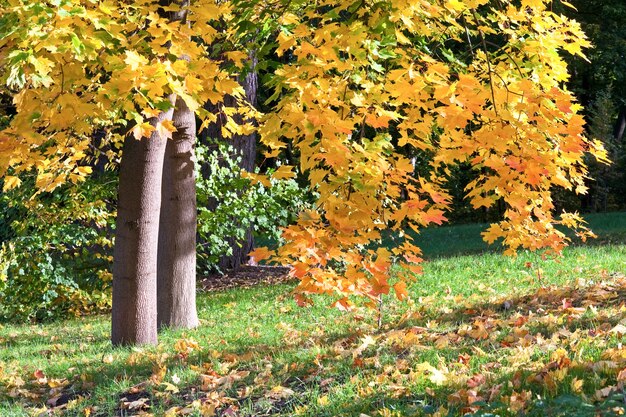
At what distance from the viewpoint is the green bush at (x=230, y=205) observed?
1200 centimetres

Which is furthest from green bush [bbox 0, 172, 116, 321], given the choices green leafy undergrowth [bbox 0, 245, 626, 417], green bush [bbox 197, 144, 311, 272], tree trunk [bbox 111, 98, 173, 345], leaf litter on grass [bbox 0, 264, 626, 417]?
leaf litter on grass [bbox 0, 264, 626, 417]

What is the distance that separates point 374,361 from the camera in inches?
197

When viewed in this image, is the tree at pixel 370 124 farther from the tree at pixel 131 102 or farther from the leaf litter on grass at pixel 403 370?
the tree at pixel 131 102

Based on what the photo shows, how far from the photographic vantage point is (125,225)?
23.1 ft

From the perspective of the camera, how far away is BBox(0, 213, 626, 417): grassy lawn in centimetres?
407

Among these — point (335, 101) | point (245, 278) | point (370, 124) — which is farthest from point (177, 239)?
point (245, 278)

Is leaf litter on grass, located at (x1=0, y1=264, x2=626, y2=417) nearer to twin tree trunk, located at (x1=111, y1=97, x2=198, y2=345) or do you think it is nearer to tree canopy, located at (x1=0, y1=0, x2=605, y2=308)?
twin tree trunk, located at (x1=111, y1=97, x2=198, y2=345)

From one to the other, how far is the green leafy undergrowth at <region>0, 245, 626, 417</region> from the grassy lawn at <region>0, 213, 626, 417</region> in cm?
1

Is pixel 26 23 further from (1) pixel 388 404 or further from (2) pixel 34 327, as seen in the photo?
(2) pixel 34 327

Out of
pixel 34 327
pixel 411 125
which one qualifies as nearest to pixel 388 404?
pixel 411 125

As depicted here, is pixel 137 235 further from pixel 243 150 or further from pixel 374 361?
pixel 243 150

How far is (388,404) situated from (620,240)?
11.6 m

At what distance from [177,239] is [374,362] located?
12.7 ft

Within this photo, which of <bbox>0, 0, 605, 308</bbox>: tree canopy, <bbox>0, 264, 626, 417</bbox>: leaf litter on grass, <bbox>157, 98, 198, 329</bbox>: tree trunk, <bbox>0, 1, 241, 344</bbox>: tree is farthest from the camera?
<bbox>157, 98, 198, 329</bbox>: tree trunk
